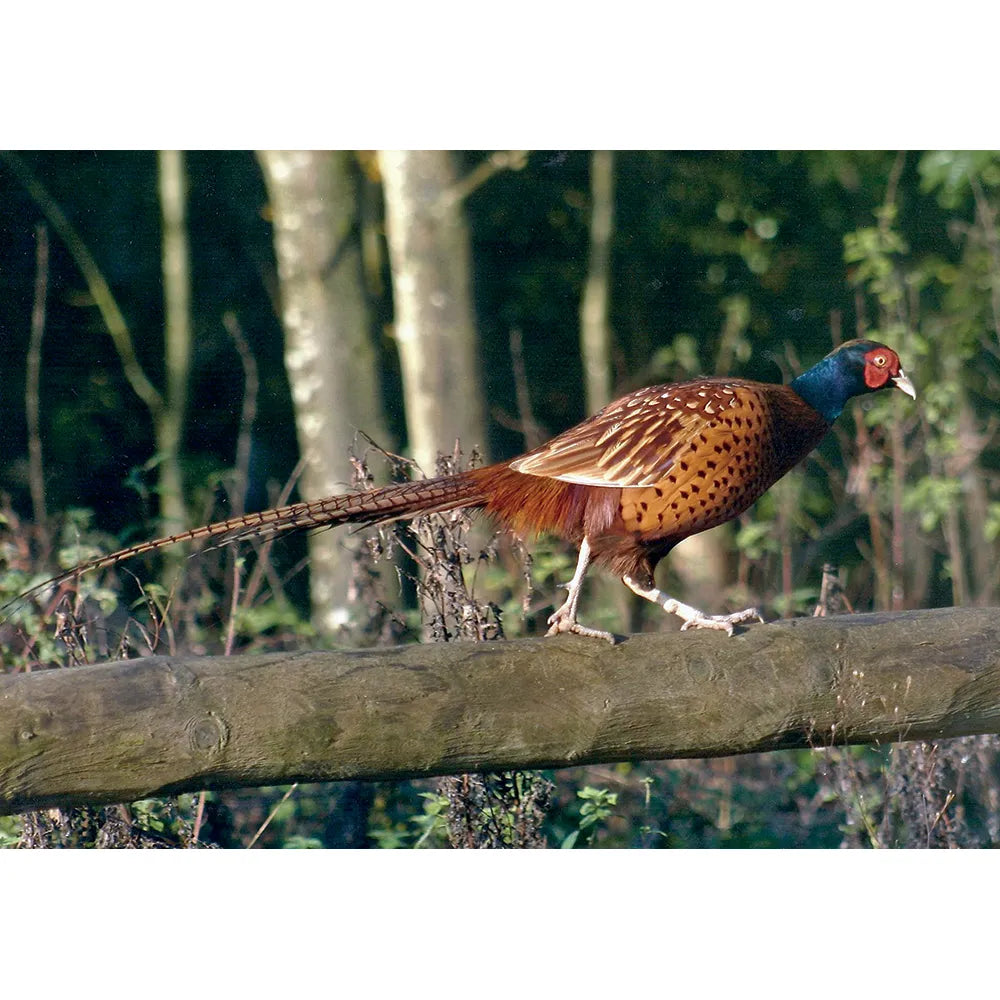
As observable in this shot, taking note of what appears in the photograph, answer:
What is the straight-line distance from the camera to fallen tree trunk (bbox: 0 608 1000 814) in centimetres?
300

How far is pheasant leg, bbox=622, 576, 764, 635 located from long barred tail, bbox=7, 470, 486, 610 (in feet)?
1.90

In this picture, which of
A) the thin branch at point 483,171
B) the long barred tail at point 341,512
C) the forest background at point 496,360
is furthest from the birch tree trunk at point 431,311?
the long barred tail at point 341,512

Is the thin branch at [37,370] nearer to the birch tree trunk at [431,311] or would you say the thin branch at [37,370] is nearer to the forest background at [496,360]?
the forest background at [496,360]

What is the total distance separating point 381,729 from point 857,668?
4.18ft

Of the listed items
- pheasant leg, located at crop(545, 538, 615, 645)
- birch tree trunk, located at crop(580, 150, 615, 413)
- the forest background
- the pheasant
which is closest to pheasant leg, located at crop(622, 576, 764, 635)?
the pheasant

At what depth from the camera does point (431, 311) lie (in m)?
5.83

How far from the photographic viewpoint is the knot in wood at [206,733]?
3035 millimetres

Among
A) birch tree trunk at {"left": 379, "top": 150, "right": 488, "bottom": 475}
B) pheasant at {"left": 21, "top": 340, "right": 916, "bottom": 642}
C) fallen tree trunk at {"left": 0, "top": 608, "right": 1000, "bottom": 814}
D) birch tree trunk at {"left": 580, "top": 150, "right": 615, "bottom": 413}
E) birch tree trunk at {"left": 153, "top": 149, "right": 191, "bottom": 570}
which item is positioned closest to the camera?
fallen tree trunk at {"left": 0, "top": 608, "right": 1000, "bottom": 814}

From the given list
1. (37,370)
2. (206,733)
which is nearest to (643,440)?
(206,733)

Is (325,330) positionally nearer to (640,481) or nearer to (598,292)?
(598,292)

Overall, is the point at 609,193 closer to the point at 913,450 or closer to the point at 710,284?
the point at 710,284

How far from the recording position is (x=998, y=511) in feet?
18.6

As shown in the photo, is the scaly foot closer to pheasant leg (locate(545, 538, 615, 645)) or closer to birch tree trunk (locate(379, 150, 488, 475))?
pheasant leg (locate(545, 538, 615, 645))

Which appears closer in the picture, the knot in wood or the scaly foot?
the knot in wood
